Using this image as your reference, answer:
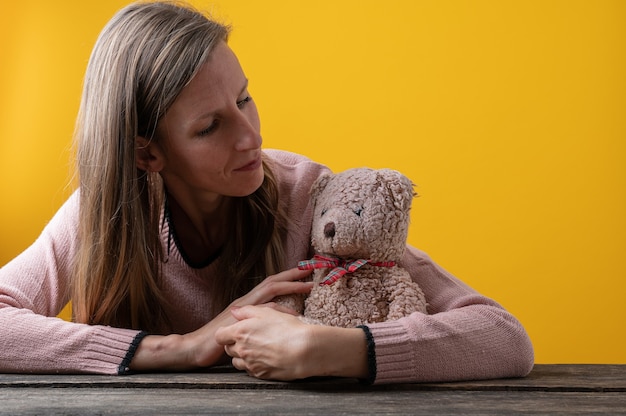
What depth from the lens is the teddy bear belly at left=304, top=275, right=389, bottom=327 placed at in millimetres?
1087

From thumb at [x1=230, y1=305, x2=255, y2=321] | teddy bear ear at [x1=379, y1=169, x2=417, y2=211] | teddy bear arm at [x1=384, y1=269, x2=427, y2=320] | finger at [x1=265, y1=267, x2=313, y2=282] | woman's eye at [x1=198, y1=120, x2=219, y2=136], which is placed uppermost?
woman's eye at [x1=198, y1=120, x2=219, y2=136]

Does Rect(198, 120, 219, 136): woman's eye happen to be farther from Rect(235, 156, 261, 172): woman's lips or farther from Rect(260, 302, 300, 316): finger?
Rect(260, 302, 300, 316): finger

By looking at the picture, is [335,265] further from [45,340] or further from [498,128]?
[498,128]

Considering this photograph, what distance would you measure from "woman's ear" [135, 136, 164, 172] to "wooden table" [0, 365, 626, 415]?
347 mm

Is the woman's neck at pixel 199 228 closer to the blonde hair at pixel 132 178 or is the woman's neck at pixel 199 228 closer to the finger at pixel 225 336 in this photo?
the blonde hair at pixel 132 178

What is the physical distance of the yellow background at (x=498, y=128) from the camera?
99.8 inches

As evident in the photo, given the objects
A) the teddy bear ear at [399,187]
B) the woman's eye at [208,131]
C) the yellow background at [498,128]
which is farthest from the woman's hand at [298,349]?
the yellow background at [498,128]

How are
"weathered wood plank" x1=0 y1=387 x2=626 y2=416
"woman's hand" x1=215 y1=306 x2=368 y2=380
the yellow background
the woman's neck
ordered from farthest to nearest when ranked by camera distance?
the yellow background → the woman's neck → "woman's hand" x1=215 y1=306 x2=368 y2=380 → "weathered wood plank" x1=0 y1=387 x2=626 y2=416

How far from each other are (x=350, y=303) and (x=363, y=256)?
69mm

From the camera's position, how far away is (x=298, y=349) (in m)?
0.98

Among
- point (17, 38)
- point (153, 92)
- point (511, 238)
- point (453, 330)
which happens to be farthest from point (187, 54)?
point (17, 38)

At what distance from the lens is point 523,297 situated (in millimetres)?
2572

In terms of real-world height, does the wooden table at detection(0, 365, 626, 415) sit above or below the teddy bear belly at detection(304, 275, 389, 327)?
below

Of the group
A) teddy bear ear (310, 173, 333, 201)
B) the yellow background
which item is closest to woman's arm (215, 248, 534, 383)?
teddy bear ear (310, 173, 333, 201)
